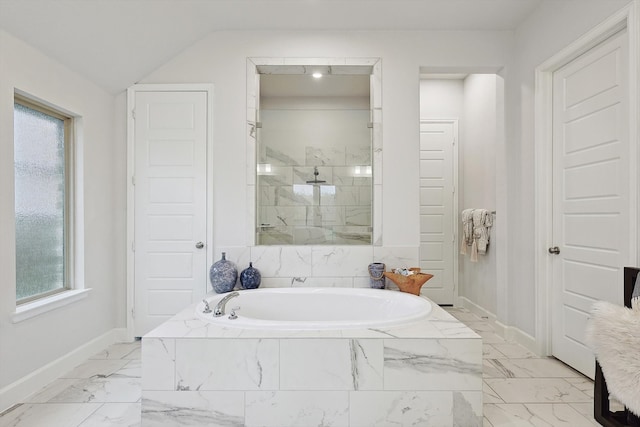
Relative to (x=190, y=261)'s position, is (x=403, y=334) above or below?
below

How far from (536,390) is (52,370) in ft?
10.2

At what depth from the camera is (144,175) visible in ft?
10.5

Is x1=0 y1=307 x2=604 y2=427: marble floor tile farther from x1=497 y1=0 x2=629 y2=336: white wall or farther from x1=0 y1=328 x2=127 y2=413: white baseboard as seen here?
x1=497 y1=0 x2=629 y2=336: white wall

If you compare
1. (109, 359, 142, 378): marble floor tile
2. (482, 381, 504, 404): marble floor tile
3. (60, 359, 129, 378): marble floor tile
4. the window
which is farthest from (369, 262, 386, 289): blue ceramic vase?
the window

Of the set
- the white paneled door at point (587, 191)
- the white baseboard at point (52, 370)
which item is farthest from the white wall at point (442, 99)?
the white baseboard at point (52, 370)

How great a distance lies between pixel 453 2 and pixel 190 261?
2939 mm

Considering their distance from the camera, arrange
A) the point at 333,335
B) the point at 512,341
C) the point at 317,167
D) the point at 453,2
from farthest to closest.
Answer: the point at 317,167 < the point at 512,341 < the point at 453,2 < the point at 333,335

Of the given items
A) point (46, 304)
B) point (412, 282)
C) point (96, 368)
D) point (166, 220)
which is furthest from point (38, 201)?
point (412, 282)

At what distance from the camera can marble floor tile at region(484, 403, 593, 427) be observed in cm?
196

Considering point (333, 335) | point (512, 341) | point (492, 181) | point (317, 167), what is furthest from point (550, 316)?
point (317, 167)

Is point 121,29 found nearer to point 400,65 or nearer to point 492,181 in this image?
point 400,65

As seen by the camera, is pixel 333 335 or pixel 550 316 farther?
pixel 550 316

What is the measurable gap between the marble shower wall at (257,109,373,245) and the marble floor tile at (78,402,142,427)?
155 centimetres

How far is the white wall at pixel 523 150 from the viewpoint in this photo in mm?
2771
